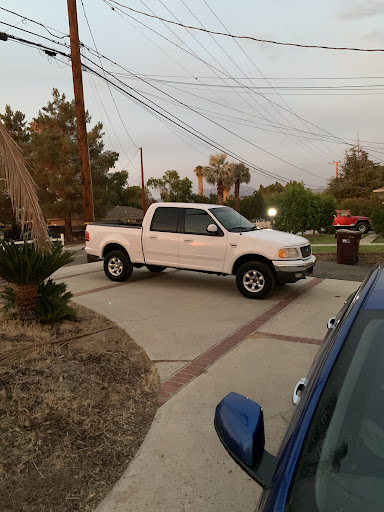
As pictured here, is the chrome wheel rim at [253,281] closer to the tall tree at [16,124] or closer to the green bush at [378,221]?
the green bush at [378,221]

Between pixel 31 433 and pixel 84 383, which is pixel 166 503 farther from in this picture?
pixel 84 383

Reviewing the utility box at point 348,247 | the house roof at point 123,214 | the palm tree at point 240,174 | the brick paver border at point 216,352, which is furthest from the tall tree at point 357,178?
the brick paver border at point 216,352

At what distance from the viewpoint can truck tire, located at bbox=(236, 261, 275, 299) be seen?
7.69 metres

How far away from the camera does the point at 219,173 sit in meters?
54.2

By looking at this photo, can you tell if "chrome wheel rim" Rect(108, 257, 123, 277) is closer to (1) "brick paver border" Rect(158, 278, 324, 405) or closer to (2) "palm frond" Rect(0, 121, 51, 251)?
(1) "brick paver border" Rect(158, 278, 324, 405)

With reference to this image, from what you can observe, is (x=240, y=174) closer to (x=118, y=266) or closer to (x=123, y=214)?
(x=123, y=214)

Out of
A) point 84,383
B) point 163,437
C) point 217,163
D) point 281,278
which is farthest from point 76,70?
point 217,163

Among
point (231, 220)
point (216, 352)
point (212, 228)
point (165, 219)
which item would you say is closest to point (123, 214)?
point (165, 219)

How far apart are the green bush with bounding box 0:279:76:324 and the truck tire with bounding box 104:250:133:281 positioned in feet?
11.2

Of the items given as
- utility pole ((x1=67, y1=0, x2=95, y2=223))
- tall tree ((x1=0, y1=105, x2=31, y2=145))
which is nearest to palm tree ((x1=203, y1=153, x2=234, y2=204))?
tall tree ((x1=0, y1=105, x2=31, y2=145))

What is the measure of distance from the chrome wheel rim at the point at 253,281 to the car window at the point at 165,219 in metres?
1.97

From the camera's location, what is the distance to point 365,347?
1669 mm

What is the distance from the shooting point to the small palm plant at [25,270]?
17.7 feet

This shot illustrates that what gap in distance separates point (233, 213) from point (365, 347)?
292 inches
